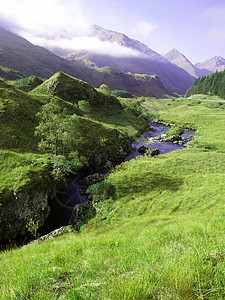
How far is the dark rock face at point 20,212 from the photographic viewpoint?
15.5 meters

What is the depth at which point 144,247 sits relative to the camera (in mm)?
5266

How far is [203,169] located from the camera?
91.7 feet

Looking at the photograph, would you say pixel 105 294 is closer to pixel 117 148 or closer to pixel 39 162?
pixel 39 162

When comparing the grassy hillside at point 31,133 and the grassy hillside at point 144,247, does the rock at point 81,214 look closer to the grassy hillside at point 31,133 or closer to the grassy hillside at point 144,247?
the grassy hillside at point 144,247

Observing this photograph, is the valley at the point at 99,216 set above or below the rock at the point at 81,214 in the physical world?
above

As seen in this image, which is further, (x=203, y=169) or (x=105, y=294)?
(x=203, y=169)

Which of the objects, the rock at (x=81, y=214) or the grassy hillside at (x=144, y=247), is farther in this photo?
the rock at (x=81, y=214)

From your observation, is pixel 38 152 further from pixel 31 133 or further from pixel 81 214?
pixel 81 214

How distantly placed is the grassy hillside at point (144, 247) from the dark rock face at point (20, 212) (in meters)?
6.17

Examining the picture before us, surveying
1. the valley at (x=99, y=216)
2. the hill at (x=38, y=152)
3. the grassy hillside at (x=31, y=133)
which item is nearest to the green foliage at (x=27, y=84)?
the grassy hillside at (x=31, y=133)

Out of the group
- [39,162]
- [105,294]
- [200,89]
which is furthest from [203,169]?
[200,89]

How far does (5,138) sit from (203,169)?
1471 inches

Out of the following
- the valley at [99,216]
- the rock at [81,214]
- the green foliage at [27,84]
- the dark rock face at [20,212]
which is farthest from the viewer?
the green foliage at [27,84]

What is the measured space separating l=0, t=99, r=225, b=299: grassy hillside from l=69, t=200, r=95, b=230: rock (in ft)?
3.77
